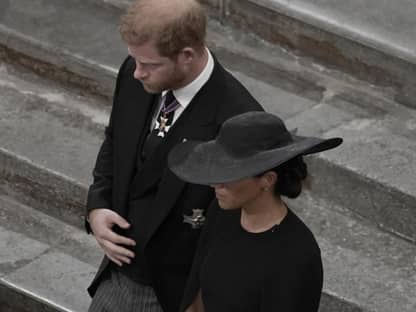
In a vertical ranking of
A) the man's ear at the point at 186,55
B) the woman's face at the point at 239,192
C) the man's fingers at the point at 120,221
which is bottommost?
the man's fingers at the point at 120,221

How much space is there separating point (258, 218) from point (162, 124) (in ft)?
1.95

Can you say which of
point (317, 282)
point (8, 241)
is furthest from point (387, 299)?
point (8, 241)

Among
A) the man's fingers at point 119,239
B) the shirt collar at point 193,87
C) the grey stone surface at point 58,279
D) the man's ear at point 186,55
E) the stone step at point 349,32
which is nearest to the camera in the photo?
the man's ear at point 186,55

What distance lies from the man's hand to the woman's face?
649mm

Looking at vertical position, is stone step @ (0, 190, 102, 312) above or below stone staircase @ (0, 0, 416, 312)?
below

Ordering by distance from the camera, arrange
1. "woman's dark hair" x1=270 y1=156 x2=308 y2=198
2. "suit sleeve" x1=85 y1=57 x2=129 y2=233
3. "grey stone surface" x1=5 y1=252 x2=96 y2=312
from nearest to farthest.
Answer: "woman's dark hair" x1=270 y1=156 x2=308 y2=198
"suit sleeve" x1=85 y1=57 x2=129 y2=233
"grey stone surface" x1=5 y1=252 x2=96 y2=312

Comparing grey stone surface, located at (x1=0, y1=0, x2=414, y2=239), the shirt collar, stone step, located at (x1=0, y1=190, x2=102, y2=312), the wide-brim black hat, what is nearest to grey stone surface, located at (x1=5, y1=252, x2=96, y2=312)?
stone step, located at (x1=0, y1=190, x2=102, y2=312)

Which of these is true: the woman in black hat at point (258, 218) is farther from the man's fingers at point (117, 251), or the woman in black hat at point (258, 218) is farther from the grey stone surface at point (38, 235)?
the grey stone surface at point (38, 235)

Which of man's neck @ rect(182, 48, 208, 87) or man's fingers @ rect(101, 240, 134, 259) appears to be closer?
man's neck @ rect(182, 48, 208, 87)

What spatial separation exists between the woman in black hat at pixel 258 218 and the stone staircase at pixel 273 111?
4.48 feet

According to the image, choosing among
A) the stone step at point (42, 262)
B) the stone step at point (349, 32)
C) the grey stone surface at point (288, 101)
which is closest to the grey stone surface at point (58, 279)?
the stone step at point (42, 262)

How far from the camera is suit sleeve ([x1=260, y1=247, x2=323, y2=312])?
3.48 m

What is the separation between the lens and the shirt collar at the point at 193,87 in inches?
155

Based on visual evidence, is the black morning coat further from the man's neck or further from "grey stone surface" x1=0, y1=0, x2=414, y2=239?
"grey stone surface" x1=0, y1=0, x2=414, y2=239
